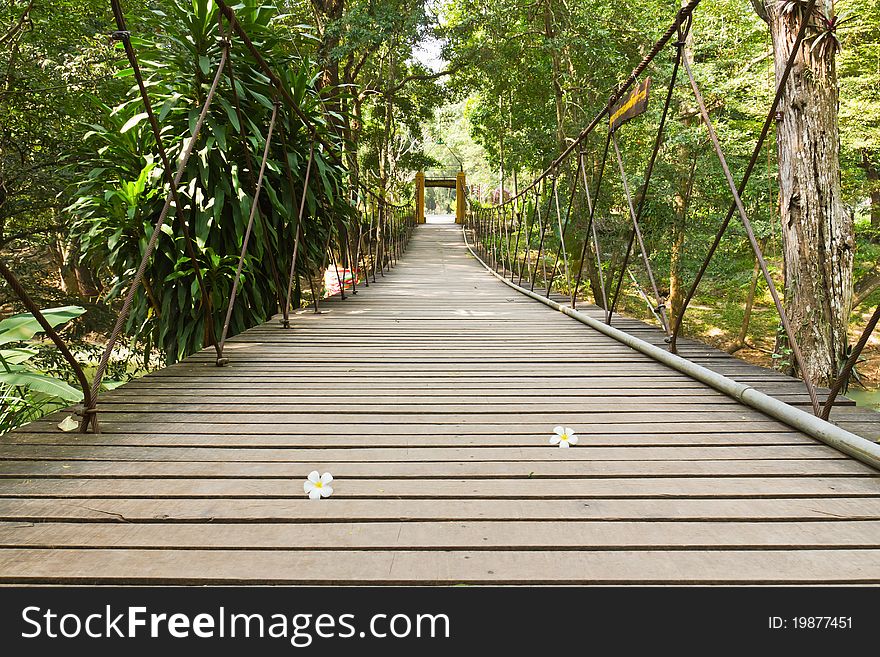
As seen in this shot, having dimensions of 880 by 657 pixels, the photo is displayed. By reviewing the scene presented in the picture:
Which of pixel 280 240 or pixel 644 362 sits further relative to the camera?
pixel 280 240

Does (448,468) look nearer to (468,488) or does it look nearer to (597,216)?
(468,488)

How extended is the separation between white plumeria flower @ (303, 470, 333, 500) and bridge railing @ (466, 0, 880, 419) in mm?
1082

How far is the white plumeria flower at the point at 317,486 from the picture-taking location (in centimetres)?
121

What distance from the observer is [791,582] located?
929mm

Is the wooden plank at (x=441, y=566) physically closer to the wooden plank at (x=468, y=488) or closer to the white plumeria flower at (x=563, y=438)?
the wooden plank at (x=468, y=488)

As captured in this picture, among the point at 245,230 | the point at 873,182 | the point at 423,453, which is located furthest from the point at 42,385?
the point at 873,182

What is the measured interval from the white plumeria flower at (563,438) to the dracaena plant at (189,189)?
6.13ft

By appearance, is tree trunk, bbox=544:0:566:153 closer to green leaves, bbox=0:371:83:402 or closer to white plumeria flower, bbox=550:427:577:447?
white plumeria flower, bbox=550:427:577:447

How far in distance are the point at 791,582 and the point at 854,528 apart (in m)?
0.26

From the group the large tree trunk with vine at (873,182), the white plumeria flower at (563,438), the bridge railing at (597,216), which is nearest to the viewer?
the white plumeria flower at (563,438)

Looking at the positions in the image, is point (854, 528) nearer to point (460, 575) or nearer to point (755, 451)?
point (755, 451)

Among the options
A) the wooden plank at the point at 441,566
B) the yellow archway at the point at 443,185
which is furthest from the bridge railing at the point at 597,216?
the yellow archway at the point at 443,185

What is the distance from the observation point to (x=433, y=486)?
128cm
